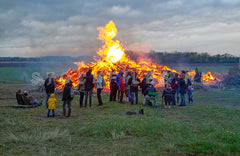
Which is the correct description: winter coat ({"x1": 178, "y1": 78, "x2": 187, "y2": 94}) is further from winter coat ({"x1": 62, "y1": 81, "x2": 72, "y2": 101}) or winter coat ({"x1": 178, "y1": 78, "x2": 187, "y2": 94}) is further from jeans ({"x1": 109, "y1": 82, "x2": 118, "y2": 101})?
winter coat ({"x1": 62, "y1": 81, "x2": 72, "y2": 101})

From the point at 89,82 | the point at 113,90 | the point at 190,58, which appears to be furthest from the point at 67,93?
the point at 190,58

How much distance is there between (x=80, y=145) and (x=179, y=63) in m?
47.4

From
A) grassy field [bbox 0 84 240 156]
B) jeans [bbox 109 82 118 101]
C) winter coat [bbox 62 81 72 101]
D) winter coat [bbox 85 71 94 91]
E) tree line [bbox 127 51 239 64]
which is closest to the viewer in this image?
grassy field [bbox 0 84 240 156]

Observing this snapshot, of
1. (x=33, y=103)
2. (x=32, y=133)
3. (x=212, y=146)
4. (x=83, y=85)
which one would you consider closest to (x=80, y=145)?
(x=32, y=133)

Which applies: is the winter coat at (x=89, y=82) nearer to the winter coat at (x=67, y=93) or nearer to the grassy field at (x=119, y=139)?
the winter coat at (x=67, y=93)

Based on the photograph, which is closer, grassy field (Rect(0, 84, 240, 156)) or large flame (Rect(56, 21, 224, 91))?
grassy field (Rect(0, 84, 240, 156))

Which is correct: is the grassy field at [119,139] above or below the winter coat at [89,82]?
below

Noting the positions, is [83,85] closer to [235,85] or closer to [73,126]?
[73,126]

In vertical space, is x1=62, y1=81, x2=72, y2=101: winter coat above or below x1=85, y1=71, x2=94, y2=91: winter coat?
below

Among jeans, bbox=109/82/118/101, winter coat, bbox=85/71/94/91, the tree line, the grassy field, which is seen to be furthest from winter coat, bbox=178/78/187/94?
Result: the tree line

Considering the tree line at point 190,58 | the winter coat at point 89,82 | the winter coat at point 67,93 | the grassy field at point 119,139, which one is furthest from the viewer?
the tree line at point 190,58

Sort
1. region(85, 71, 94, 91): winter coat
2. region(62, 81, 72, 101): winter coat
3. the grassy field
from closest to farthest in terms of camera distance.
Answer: the grassy field
region(62, 81, 72, 101): winter coat
region(85, 71, 94, 91): winter coat

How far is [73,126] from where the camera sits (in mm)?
8844

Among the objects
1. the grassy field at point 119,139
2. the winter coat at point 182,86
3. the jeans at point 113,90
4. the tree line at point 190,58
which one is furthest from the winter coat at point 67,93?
the tree line at point 190,58
